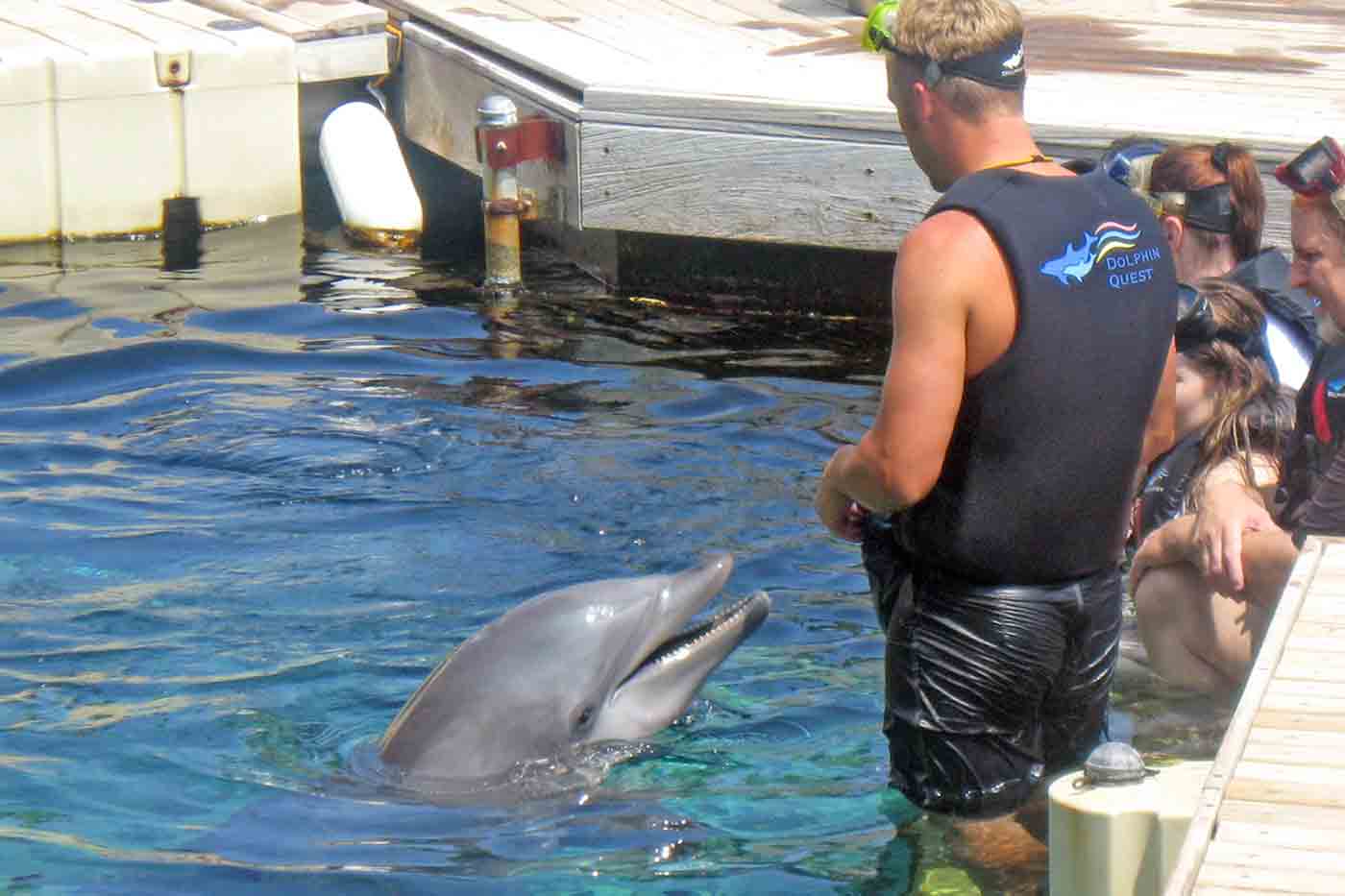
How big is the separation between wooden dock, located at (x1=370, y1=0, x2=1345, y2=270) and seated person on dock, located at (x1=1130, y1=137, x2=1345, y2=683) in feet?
8.89

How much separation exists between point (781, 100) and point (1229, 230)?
3085 millimetres

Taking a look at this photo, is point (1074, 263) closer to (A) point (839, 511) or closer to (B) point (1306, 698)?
(A) point (839, 511)

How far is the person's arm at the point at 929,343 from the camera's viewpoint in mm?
3664

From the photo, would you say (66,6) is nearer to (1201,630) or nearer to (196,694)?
(196,694)

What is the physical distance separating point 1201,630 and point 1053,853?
1.62 m

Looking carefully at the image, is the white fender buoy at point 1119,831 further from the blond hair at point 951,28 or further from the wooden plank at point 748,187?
the wooden plank at point 748,187

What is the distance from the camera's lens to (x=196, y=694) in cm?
559

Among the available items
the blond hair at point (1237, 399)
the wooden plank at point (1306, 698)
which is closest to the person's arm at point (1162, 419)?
the wooden plank at point (1306, 698)

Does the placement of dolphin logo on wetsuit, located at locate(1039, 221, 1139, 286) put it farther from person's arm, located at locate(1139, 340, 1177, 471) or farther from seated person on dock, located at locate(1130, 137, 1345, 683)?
seated person on dock, located at locate(1130, 137, 1345, 683)

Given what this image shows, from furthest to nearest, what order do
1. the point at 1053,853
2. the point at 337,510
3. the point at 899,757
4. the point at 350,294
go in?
the point at 350,294, the point at 337,510, the point at 899,757, the point at 1053,853

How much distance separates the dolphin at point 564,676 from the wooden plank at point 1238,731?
123 cm

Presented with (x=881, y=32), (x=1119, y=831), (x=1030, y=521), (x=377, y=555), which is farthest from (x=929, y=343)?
(x=377, y=555)

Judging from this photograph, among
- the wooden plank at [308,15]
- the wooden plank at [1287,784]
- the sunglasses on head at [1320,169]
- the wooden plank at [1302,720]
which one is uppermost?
the wooden plank at [308,15]

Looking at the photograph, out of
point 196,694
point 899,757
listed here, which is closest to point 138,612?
point 196,694
